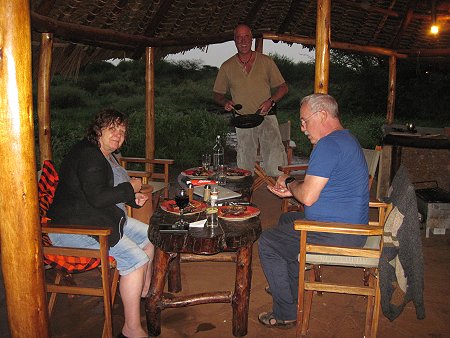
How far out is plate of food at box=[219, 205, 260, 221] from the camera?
2.77 metres

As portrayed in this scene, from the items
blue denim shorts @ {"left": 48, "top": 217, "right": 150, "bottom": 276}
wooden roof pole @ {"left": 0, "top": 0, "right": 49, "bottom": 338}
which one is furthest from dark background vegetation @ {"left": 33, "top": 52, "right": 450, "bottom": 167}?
wooden roof pole @ {"left": 0, "top": 0, "right": 49, "bottom": 338}

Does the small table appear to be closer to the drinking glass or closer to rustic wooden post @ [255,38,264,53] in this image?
the drinking glass

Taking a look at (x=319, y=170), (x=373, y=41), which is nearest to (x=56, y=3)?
(x=319, y=170)

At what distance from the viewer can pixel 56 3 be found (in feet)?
14.4

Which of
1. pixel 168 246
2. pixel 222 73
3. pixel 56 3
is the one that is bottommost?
pixel 168 246

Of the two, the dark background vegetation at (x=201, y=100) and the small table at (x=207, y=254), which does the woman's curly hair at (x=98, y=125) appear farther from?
the dark background vegetation at (x=201, y=100)

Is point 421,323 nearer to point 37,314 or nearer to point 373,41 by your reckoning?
point 37,314

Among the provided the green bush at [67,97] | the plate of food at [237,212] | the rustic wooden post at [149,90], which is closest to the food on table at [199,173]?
the plate of food at [237,212]

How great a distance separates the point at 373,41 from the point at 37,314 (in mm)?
6336

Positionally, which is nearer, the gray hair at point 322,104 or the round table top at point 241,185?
the gray hair at point 322,104

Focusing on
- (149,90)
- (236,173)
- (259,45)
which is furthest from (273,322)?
(259,45)

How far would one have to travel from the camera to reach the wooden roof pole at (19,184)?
6.47 feet

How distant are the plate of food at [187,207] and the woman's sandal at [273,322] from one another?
880mm

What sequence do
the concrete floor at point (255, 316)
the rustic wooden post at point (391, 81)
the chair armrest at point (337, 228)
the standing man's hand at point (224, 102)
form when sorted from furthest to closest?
the rustic wooden post at point (391, 81) → the standing man's hand at point (224, 102) → the concrete floor at point (255, 316) → the chair armrest at point (337, 228)
